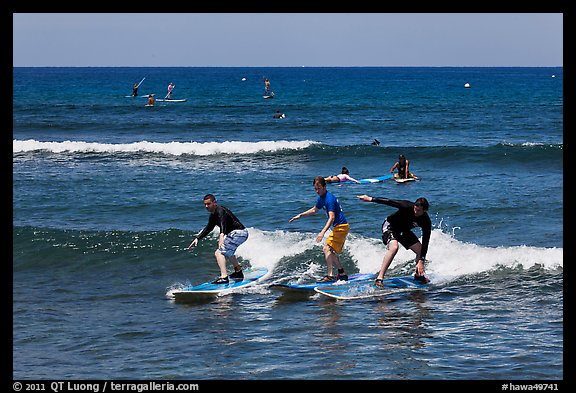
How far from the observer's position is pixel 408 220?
12.8m

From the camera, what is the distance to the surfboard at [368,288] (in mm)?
13016

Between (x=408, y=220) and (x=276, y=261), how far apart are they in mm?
3966

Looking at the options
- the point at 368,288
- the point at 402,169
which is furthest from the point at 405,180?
the point at 368,288

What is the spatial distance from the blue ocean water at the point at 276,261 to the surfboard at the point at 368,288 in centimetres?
29

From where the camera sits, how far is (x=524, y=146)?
3167 cm

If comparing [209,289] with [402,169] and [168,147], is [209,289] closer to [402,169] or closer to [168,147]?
[402,169]

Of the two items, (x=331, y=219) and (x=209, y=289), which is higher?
(x=331, y=219)

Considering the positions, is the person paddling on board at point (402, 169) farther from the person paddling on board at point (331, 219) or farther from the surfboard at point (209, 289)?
the person paddling on board at point (331, 219)

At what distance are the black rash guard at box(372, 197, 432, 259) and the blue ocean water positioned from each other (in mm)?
1044

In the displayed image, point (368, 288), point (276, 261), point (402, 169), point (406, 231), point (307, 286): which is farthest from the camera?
point (402, 169)

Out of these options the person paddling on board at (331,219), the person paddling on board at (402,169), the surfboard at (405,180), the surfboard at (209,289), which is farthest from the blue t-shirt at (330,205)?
the surfboard at (405,180)

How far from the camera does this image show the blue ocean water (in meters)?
A: 10.3
